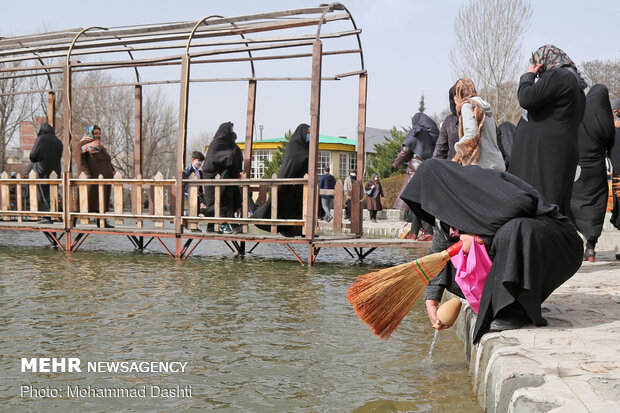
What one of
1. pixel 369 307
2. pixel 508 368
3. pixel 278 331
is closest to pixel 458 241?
pixel 369 307

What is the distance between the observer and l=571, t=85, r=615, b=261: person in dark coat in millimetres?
8016

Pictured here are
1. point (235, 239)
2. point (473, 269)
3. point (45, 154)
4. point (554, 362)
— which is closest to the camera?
point (554, 362)

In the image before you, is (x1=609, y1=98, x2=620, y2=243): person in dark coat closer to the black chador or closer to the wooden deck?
the wooden deck

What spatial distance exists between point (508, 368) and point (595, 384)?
38 cm

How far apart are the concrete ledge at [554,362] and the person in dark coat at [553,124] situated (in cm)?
104

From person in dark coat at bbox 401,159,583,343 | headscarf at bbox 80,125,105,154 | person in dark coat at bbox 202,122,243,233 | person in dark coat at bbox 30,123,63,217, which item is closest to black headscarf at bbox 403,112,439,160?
person in dark coat at bbox 202,122,243,233

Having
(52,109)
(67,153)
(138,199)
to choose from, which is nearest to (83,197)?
(67,153)

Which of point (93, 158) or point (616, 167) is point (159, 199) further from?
point (616, 167)

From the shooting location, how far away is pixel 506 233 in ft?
12.5

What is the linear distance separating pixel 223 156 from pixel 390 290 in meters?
7.93

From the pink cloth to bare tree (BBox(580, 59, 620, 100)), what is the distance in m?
45.1

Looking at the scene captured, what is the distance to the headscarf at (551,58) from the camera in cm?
554

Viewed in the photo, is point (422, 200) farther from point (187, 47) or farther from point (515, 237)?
point (187, 47)

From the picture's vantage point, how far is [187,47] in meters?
10.3
